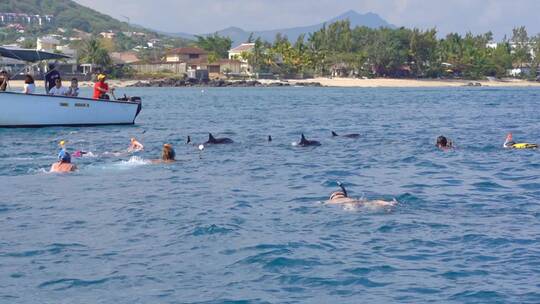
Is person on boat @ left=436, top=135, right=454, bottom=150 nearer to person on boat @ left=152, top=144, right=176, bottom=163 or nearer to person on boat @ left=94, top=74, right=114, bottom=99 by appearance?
person on boat @ left=152, top=144, right=176, bottom=163

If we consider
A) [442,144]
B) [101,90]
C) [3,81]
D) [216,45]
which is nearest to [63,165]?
[3,81]

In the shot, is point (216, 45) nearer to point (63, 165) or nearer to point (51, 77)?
point (51, 77)

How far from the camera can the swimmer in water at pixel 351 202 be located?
1700 centimetres

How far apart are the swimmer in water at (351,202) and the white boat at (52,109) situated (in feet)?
A: 62.7

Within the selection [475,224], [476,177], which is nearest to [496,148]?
[476,177]

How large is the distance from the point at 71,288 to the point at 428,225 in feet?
21.4

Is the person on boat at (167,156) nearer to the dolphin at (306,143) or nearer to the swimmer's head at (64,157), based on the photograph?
the swimmer's head at (64,157)

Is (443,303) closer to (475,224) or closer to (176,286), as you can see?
(176,286)

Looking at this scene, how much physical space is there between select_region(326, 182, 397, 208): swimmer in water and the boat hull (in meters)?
19.1

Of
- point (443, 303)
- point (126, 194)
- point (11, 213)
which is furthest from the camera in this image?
point (126, 194)

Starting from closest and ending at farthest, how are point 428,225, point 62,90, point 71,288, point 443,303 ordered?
point 443,303 → point 71,288 → point 428,225 → point 62,90

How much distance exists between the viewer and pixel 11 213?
16938 millimetres

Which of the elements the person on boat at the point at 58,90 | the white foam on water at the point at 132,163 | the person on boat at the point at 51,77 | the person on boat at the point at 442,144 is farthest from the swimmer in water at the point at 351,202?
the person on boat at the point at 51,77

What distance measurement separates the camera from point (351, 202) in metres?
17.2
